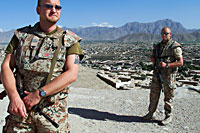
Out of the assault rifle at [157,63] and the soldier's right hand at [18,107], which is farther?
the assault rifle at [157,63]

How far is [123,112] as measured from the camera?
593cm

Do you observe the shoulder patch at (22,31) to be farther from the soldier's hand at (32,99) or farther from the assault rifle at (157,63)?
the assault rifle at (157,63)

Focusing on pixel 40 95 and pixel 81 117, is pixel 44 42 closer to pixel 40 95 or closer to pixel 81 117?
pixel 40 95

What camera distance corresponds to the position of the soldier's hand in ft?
6.69

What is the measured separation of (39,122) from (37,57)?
58cm

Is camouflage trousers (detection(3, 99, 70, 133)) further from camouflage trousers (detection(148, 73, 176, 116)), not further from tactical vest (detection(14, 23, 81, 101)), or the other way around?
camouflage trousers (detection(148, 73, 176, 116))

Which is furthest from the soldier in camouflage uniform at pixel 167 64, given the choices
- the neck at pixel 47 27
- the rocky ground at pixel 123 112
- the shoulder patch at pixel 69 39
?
the neck at pixel 47 27

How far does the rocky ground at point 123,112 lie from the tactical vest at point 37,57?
2.47m

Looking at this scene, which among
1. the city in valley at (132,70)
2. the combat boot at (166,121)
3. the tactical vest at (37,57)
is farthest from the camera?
the city in valley at (132,70)

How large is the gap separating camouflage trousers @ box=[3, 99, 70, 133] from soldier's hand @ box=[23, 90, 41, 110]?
13 centimetres

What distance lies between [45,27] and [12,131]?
3.26 feet

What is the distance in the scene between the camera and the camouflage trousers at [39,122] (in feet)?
7.07

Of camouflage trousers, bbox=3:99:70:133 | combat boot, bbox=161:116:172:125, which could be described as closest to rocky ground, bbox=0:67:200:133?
combat boot, bbox=161:116:172:125

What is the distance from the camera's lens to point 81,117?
5.32 meters
